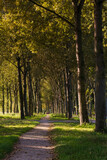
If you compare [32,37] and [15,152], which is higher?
[32,37]

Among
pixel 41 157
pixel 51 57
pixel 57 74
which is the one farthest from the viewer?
pixel 57 74

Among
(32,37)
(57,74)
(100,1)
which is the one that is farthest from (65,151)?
(57,74)

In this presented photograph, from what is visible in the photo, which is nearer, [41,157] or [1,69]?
[41,157]

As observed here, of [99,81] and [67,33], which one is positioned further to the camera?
[67,33]

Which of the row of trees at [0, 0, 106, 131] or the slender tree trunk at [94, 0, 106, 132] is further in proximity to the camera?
the row of trees at [0, 0, 106, 131]

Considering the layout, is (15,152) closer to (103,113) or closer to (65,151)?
(65,151)

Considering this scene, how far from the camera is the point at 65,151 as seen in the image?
28.5 feet

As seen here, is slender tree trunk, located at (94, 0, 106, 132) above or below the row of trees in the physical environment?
below

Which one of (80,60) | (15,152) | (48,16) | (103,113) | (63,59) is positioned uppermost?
(48,16)

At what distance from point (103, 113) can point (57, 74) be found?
34471mm

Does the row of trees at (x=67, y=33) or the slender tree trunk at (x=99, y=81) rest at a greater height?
the row of trees at (x=67, y=33)

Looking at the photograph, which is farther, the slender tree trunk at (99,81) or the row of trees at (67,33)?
the row of trees at (67,33)

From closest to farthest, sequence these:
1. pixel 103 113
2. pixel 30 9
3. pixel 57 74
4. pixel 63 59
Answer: pixel 103 113, pixel 30 9, pixel 63 59, pixel 57 74

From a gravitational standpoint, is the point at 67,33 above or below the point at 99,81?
above
